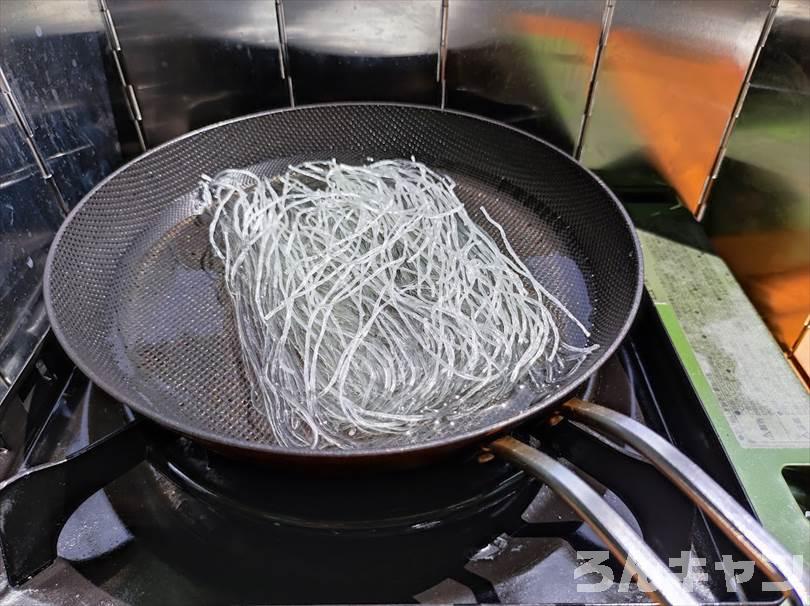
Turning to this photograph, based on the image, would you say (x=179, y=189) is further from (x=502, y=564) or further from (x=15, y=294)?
(x=502, y=564)

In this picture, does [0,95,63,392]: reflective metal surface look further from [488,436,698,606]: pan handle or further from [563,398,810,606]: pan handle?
[563,398,810,606]: pan handle

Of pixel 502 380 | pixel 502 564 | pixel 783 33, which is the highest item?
pixel 783 33

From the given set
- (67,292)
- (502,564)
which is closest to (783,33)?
(502,564)

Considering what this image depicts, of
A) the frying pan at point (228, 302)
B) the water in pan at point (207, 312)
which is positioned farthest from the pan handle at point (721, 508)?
the water in pan at point (207, 312)

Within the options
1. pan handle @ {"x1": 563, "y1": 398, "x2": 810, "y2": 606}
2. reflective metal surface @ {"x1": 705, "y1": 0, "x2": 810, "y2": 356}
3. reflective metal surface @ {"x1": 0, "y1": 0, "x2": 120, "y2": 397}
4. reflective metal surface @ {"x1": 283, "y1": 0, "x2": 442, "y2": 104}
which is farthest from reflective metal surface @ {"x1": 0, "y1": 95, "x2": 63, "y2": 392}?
reflective metal surface @ {"x1": 705, "y1": 0, "x2": 810, "y2": 356}

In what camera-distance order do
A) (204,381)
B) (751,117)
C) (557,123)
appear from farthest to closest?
(557,123) → (751,117) → (204,381)

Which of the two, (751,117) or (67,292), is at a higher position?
(751,117)

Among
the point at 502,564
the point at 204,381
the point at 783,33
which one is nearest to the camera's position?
the point at 502,564
